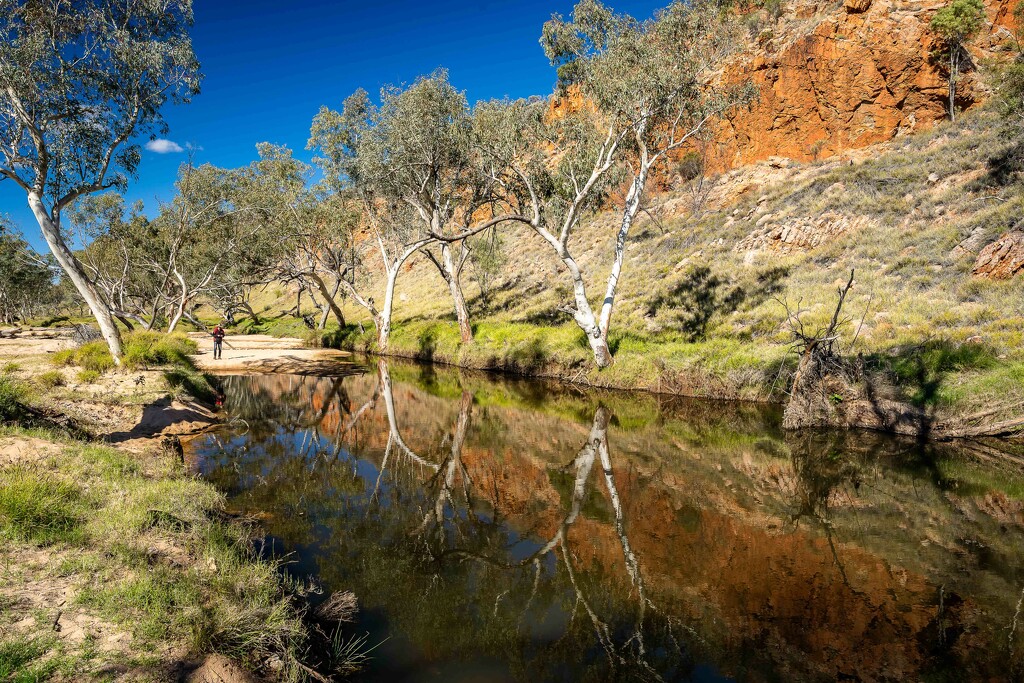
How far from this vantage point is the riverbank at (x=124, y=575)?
426 cm

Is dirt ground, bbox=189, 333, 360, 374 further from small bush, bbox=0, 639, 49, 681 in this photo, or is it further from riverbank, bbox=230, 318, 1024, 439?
small bush, bbox=0, 639, 49, 681

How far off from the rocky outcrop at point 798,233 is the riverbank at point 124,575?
92.9ft

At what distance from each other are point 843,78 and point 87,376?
4251cm

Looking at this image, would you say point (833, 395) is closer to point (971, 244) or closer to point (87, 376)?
point (971, 244)

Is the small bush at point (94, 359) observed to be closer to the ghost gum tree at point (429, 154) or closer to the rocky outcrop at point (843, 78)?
the ghost gum tree at point (429, 154)

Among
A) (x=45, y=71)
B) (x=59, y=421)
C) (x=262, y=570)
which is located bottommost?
(x=262, y=570)

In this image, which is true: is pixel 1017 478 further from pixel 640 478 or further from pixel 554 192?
pixel 554 192

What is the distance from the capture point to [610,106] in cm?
2059

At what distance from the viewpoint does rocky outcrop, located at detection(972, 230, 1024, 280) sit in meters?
17.8

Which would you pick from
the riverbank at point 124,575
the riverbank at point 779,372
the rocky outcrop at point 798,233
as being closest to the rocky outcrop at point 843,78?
the rocky outcrop at point 798,233

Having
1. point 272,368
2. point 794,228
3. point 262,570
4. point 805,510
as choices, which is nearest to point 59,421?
point 262,570

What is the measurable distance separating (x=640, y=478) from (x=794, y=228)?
74.7ft

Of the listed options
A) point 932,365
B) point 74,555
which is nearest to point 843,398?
point 932,365

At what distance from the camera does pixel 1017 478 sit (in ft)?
34.4
